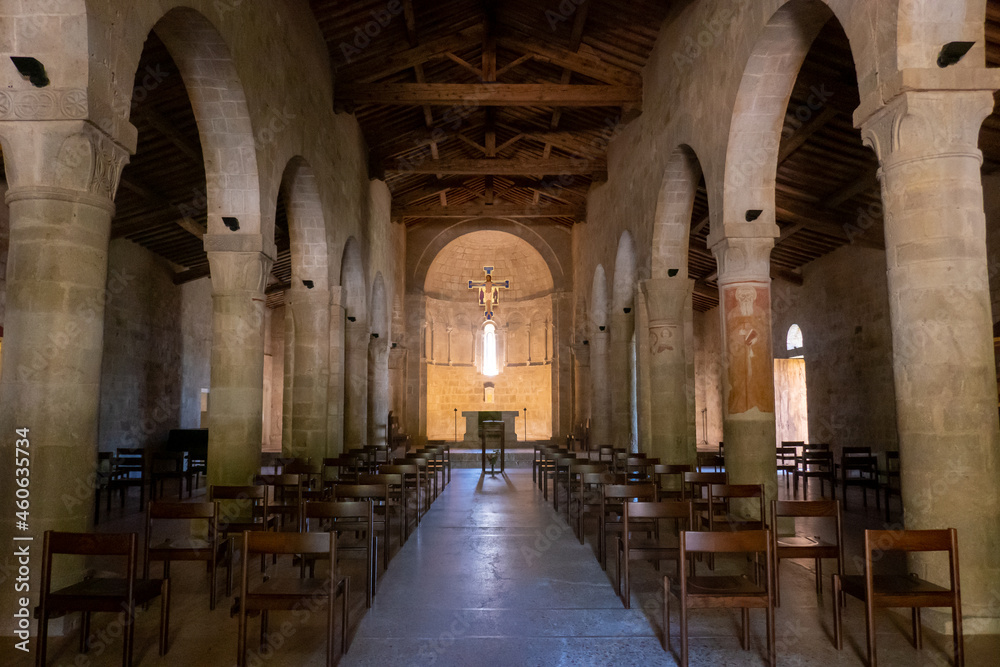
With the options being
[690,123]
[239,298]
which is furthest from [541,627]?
[690,123]

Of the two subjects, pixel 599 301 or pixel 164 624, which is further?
pixel 599 301

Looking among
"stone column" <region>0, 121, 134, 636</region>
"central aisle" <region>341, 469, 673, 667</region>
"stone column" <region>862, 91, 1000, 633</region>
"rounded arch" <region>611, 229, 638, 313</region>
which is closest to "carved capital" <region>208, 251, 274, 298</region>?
"stone column" <region>0, 121, 134, 636</region>

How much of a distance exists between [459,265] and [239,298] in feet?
56.3

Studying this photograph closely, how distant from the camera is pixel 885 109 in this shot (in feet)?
15.2

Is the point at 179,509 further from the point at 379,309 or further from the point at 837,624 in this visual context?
the point at 379,309

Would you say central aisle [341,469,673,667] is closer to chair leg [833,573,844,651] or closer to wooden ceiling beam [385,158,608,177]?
chair leg [833,573,844,651]

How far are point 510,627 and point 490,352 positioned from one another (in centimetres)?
2075

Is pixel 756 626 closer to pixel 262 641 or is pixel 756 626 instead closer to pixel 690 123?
pixel 262 641

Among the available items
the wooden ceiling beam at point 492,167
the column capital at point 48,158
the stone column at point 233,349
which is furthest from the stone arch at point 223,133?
the wooden ceiling beam at point 492,167

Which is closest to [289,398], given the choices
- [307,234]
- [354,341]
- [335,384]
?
[335,384]

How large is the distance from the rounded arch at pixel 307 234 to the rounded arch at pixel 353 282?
2538 millimetres

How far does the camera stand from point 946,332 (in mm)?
4402

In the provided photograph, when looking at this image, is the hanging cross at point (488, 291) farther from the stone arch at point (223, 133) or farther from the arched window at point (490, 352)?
the stone arch at point (223, 133)

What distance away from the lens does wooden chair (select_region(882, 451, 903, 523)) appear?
8539 millimetres
